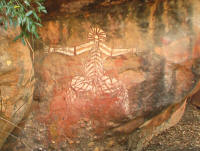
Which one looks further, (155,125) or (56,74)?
(155,125)

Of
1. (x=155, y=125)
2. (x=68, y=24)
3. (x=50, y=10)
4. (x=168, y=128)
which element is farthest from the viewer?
(x=168, y=128)

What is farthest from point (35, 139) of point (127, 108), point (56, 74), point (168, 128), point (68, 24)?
point (168, 128)

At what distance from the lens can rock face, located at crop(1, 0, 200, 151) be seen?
232 cm

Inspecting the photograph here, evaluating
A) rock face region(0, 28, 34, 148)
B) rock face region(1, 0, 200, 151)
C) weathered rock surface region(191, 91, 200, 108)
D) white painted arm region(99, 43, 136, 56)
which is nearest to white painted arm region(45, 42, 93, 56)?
rock face region(1, 0, 200, 151)

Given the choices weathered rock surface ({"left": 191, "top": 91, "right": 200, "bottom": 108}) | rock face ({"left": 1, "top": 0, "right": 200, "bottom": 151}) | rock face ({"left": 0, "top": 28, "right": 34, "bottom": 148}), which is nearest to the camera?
rock face ({"left": 0, "top": 28, "right": 34, "bottom": 148})

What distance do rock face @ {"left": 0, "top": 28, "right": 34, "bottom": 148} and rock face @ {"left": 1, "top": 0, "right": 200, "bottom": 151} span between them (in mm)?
341

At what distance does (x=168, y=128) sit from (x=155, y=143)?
368 mm

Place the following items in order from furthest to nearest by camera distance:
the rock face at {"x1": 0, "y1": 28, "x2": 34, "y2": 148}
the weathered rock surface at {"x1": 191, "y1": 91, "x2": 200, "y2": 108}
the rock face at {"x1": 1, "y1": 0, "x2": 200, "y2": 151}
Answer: the weathered rock surface at {"x1": 191, "y1": 91, "x2": 200, "y2": 108} < the rock face at {"x1": 1, "y1": 0, "x2": 200, "y2": 151} < the rock face at {"x1": 0, "y1": 28, "x2": 34, "y2": 148}

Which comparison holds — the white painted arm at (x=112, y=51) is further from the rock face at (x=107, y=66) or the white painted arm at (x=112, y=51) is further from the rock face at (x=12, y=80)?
the rock face at (x=12, y=80)

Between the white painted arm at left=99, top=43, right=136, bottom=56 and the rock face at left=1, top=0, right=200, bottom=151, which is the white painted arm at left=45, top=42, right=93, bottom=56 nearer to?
the rock face at left=1, top=0, right=200, bottom=151

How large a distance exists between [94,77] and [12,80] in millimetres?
783

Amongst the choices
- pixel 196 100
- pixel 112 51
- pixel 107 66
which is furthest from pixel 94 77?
pixel 196 100

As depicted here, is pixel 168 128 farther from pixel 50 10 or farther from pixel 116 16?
pixel 50 10

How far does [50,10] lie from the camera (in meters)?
2.14
